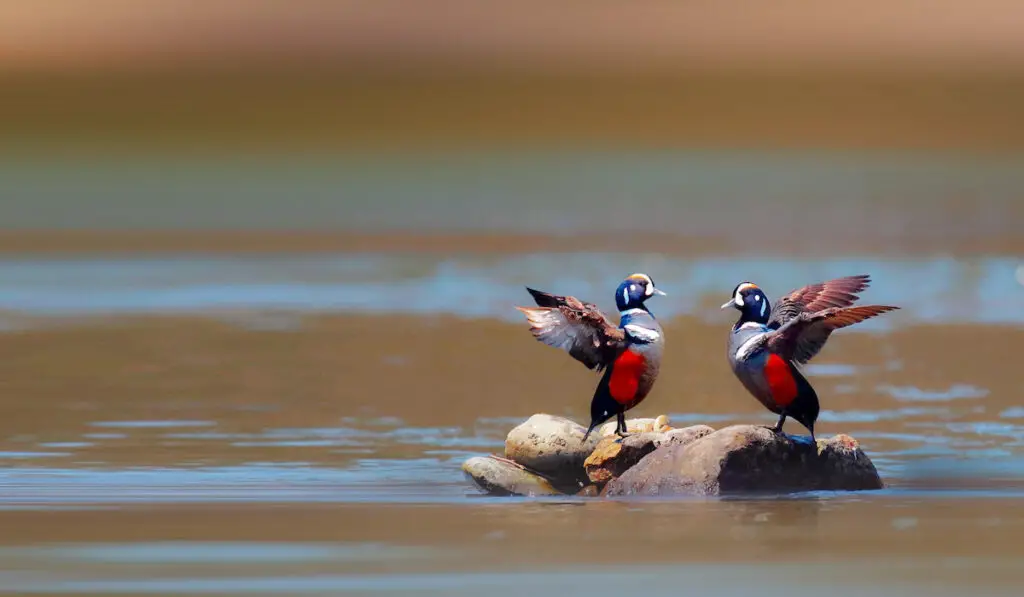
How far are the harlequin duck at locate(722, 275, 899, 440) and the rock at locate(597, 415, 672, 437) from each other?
0.86 meters

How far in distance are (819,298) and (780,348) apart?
69 centimetres

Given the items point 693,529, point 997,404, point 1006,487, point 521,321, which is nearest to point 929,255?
point 521,321

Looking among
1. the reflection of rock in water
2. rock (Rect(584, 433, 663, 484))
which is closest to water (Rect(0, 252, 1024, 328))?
rock (Rect(584, 433, 663, 484))

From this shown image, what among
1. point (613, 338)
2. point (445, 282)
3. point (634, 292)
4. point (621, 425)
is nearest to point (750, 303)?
point (634, 292)

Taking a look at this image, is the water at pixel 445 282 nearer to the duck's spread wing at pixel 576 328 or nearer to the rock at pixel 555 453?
the rock at pixel 555 453

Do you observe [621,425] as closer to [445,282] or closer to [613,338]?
[613,338]

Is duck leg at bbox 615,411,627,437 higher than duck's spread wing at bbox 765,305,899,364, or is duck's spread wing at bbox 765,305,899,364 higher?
duck's spread wing at bbox 765,305,899,364

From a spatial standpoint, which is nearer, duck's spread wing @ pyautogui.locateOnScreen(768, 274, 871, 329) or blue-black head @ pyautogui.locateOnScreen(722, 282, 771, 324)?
blue-black head @ pyautogui.locateOnScreen(722, 282, 771, 324)

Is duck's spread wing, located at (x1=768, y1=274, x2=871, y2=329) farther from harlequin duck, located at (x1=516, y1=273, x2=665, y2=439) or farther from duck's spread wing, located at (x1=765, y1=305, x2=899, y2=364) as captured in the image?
harlequin duck, located at (x1=516, y1=273, x2=665, y2=439)

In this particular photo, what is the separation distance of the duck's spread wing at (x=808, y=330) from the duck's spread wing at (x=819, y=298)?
0.39 metres

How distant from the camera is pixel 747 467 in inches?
406

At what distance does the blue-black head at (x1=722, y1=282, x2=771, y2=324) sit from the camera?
10672mm

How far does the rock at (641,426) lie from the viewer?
11.4m

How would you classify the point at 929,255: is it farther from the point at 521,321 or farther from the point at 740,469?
the point at 740,469
